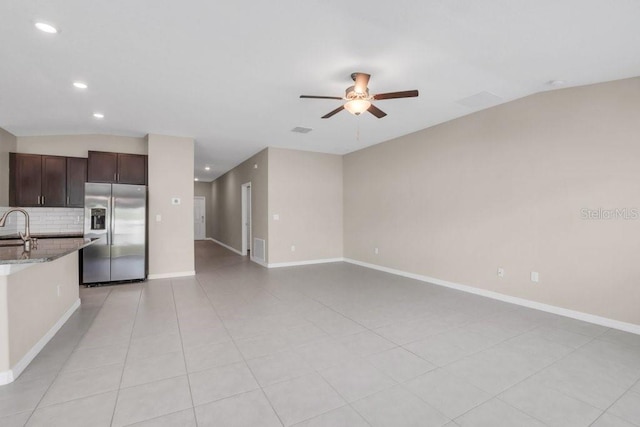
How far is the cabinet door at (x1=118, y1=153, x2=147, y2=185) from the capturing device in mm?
5500

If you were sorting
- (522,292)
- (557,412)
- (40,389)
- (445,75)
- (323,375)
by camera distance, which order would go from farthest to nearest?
(522,292) → (445,75) → (323,375) → (40,389) → (557,412)

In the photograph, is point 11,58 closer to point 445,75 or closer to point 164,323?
point 164,323

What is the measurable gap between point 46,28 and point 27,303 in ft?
7.41

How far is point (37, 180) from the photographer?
5164 millimetres

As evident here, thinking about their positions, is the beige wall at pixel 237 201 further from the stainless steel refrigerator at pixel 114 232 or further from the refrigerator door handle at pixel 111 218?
the refrigerator door handle at pixel 111 218

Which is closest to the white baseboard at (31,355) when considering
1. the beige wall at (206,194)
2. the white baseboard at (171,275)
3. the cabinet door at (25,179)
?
the white baseboard at (171,275)

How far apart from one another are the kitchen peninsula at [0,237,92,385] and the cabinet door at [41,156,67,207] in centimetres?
272

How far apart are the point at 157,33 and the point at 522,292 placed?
5059 mm

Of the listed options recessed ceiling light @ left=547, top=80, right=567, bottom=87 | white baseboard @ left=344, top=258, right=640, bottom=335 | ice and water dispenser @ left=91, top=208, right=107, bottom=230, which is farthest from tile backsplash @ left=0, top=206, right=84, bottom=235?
recessed ceiling light @ left=547, top=80, right=567, bottom=87

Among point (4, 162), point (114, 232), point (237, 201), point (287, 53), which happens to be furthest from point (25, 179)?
point (287, 53)

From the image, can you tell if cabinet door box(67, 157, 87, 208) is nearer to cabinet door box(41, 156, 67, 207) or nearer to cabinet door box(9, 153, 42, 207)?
cabinet door box(41, 156, 67, 207)

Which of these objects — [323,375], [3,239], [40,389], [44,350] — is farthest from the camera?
[3,239]

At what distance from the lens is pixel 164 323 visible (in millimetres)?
3396

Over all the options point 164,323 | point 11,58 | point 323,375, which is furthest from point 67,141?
point 323,375
